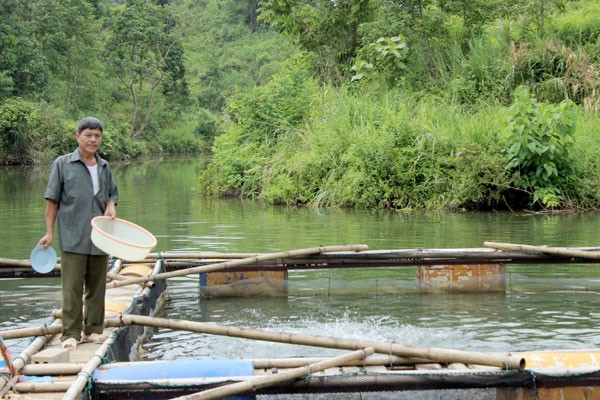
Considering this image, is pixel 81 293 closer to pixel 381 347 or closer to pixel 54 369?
pixel 54 369

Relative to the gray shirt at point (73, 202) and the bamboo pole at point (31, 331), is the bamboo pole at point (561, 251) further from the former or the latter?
the gray shirt at point (73, 202)

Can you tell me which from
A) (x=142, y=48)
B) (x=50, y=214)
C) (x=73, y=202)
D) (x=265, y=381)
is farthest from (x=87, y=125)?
(x=142, y=48)

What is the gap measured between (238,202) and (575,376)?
14.6 metres

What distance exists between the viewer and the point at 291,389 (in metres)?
4.64

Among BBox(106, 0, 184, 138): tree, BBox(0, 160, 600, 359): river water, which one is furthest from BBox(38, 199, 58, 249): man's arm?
BBox(106, 0, 184, 138): tree

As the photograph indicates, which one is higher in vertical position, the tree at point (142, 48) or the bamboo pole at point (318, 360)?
the tree at point (142, 48)

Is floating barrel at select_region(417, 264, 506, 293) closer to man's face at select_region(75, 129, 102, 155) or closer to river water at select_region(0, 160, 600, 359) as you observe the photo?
river water at select_region(0, 160, 600, 359)

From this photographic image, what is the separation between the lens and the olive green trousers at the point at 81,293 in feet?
18.2

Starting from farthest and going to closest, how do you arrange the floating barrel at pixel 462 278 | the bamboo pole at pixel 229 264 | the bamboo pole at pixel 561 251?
the floating barrel at pixel 462 278
the bamboo pole at pixel 561 251
the bamboo pole at pixel 229 264

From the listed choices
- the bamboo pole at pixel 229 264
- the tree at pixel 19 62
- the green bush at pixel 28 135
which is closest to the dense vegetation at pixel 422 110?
the bamboo pole at pixel 229 264

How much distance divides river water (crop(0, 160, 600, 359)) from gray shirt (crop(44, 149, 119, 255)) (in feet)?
4.67

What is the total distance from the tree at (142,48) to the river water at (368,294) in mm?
32941

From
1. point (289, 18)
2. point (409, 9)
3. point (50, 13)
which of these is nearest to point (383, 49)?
point (409, 9)

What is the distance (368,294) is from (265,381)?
4666mm
